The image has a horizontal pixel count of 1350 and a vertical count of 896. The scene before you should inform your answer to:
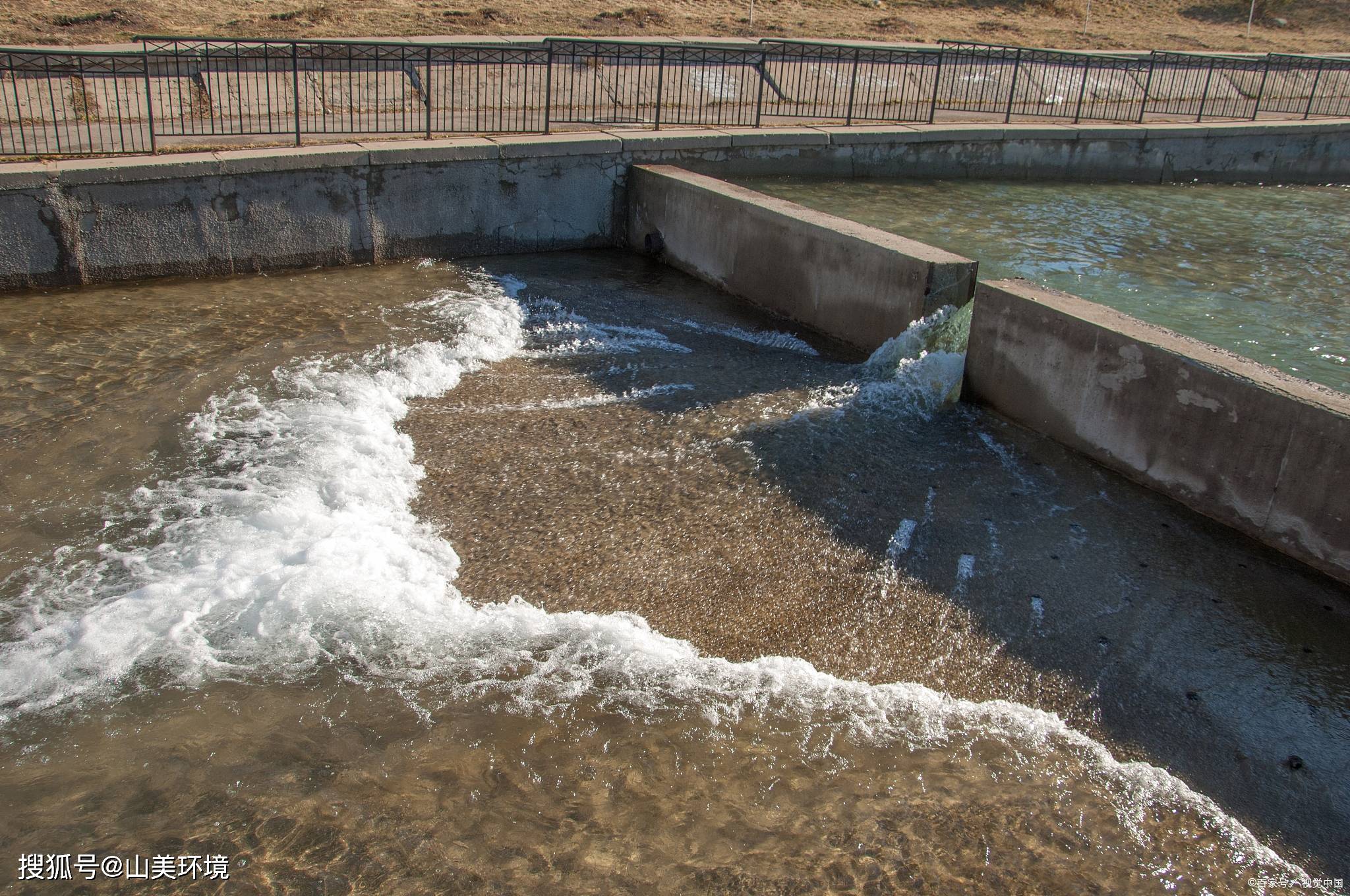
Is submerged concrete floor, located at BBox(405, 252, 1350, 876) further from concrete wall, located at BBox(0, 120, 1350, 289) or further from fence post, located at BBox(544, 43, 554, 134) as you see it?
fence post, located at BBox(544, 43, 554, 134)

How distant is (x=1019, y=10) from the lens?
100ft

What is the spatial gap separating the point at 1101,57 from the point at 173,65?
14.3 m

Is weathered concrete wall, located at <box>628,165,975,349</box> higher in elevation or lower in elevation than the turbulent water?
higher

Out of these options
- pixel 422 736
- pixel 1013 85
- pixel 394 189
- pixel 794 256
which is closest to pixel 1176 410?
pixel 794 256

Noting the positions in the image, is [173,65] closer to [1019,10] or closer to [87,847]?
[87,847]

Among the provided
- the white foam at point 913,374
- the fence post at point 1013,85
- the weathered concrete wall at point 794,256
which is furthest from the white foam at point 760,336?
the fence post at point 1013,85

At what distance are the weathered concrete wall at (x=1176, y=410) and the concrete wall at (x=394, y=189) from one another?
6.34 metres

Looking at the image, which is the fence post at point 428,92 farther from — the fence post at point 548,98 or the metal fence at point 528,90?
the fence post at point 548,98

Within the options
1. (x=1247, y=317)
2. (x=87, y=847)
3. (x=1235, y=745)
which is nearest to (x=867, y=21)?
(x=1247, y=317)

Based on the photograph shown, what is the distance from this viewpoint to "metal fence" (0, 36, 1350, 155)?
12.7 m

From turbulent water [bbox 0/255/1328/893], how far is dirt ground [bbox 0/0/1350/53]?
14700 mm

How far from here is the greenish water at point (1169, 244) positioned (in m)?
9.32

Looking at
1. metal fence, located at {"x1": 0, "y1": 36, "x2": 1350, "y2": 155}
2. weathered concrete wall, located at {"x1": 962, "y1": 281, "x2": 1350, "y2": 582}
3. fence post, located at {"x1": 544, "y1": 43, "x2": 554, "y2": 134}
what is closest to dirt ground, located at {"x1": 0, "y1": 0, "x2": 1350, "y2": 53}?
metal fence, located at {"x1": 0, "y1": 36, "x2": 1350, "y2": 155}

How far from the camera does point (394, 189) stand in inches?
470
